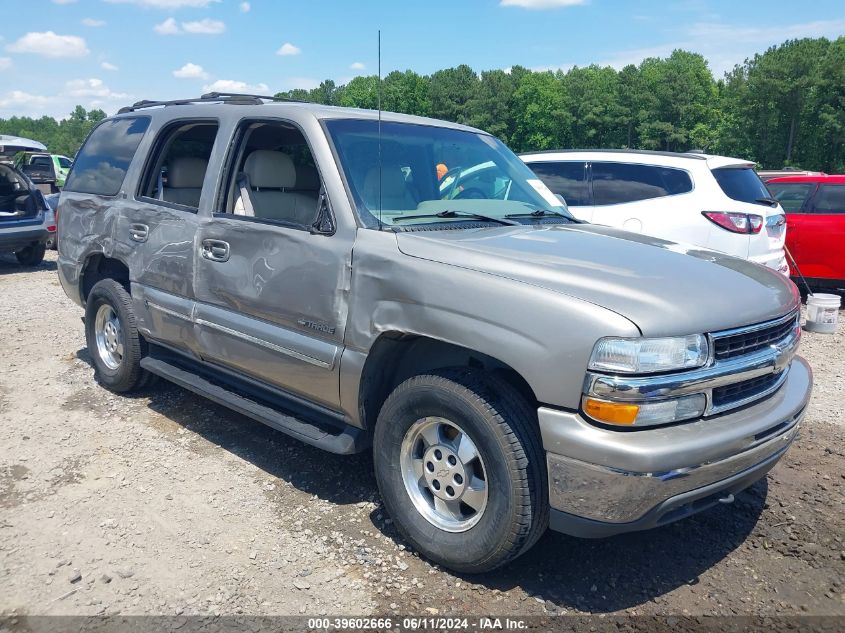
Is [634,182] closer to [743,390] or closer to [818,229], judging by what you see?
[818,229]

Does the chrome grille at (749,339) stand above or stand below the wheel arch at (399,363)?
above

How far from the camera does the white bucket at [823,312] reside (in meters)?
7.50

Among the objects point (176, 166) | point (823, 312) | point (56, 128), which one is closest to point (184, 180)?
point (176, 166)

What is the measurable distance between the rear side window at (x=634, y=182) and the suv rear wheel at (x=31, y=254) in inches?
375

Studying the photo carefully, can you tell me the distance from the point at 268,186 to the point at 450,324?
184 cm

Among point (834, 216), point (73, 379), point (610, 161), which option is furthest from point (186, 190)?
point (834, 216)

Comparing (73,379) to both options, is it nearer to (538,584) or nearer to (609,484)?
(538,584)

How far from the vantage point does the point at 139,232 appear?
4.66m

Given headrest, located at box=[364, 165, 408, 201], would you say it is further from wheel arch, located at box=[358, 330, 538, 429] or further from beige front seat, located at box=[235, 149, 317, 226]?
wheel arch, located at box=[358, 330, 538, 429]

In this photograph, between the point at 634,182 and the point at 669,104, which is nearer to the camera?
the point at 634,182

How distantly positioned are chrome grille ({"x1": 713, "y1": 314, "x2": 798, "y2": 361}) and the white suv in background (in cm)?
393

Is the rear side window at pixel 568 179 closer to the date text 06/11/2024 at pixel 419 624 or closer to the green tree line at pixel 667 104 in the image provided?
the date text 06/11/2024 at pixel 419 624

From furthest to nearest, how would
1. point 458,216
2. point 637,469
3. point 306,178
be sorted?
point 306,178
point 458,216
point 637,469

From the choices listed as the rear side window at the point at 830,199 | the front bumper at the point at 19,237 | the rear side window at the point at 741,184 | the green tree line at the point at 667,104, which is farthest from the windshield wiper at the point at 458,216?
the green tree line at the point at 667,104
